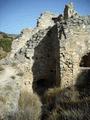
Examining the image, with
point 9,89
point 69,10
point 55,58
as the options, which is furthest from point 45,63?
point 69,10

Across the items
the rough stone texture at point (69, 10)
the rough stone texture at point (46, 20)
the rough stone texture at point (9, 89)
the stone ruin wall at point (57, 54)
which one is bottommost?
the rough stone texture at point (9, 89)

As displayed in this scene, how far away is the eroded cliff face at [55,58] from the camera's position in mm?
12109

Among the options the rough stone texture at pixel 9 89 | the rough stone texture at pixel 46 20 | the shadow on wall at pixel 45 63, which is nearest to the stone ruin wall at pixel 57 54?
the shadow on wall at pixel 45 63

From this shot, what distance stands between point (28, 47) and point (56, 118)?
659 cm

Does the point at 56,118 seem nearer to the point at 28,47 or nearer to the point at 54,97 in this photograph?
the point at 54,97

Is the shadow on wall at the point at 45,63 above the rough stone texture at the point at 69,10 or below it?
below

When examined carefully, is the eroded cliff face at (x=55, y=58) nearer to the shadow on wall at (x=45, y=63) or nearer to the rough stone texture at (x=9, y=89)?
the shadow on wall at (x=45, y=63)

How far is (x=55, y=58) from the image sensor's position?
1340cm

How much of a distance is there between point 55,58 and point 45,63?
639mm

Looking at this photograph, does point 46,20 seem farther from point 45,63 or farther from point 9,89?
point 9,89

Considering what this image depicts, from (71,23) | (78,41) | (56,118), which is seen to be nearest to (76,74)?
(78,41)

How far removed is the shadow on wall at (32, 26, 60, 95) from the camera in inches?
531

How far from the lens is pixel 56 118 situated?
25.8ft

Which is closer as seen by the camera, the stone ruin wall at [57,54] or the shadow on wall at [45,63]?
the stone ruin wall at [57,54]
